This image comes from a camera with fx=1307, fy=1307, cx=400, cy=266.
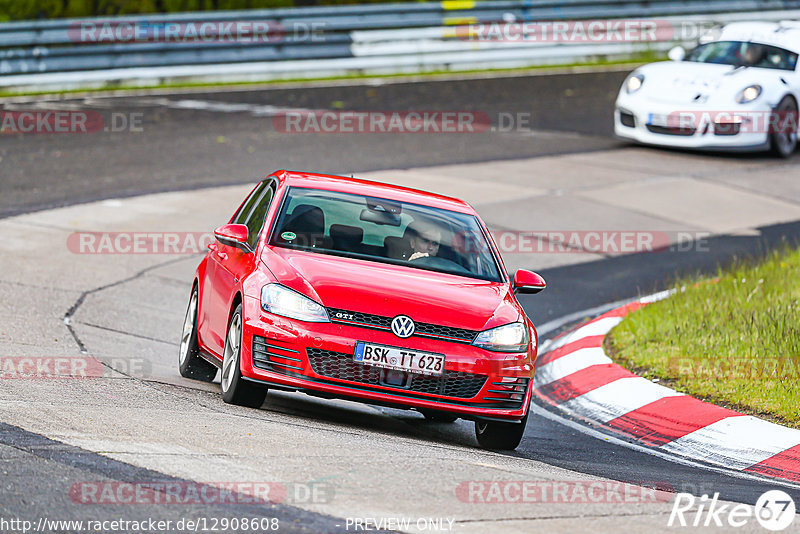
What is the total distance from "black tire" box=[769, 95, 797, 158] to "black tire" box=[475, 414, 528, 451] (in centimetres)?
1202

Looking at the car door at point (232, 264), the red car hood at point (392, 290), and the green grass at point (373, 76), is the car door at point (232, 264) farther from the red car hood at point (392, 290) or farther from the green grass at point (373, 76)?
the green grass at point (373, 76)

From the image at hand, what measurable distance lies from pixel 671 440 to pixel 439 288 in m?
1.76

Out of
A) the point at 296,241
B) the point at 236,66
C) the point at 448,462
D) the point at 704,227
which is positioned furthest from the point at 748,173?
the point at 448,462

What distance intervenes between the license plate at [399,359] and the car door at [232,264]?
0.97 metres

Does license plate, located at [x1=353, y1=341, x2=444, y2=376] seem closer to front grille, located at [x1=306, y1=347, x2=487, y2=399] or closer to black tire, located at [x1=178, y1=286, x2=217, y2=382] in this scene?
front grille, located at [x1=306, y1=347, x2=487, y2=399]

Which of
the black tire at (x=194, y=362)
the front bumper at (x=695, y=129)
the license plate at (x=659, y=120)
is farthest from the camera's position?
the license plate at (x=659, y=120)

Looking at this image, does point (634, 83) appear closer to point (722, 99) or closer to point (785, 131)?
point (722, 99)

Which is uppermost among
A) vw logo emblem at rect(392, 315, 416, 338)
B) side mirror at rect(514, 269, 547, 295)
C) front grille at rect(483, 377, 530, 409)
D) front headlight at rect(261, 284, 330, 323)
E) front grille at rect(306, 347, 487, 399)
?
front headlight at rect(261, 284, 330, 323)

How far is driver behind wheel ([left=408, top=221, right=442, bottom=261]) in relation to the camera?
26.2 ft

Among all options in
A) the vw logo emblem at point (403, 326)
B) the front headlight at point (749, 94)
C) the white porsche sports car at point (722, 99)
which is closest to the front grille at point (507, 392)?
the vw logo emblem at point (403, 326)

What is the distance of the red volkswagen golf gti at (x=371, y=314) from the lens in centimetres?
702

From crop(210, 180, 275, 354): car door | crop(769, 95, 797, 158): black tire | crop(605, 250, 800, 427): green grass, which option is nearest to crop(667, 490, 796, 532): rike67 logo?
crop(605, 250, 800, 427): green grass

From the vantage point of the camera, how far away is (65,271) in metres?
11.4

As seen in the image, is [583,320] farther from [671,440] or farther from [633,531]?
[633,531]
